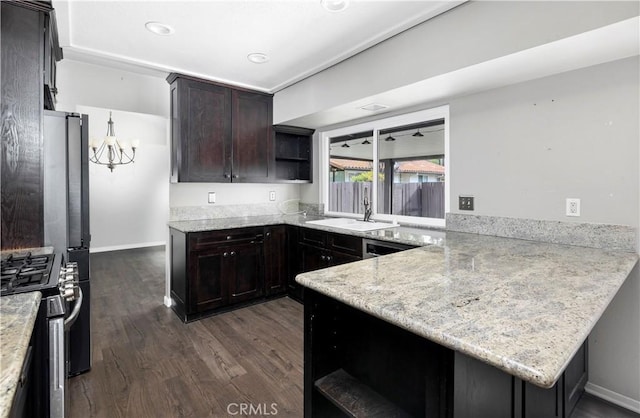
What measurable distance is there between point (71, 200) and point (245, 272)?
1672 millimetres

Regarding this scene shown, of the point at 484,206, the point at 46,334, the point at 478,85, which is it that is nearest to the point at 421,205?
the point at 484,206

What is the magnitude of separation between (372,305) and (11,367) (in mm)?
911

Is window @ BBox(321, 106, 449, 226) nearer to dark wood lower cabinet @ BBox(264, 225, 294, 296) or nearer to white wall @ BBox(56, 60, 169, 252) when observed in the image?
dark wood lower cabinet @ BBox(264, 225, 294, 296)

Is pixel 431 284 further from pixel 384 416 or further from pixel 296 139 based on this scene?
pixel 296 139

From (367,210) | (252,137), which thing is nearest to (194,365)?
(367,210)

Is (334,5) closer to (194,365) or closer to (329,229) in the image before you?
(329,229)

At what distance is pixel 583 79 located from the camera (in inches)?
79.5

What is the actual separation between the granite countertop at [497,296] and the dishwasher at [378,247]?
58 cm

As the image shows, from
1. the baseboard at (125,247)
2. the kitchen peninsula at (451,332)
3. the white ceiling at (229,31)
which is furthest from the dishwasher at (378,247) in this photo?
the baseboard at (125,247)

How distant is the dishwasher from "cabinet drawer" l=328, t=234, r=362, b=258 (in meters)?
0.07

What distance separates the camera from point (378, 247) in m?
2.65

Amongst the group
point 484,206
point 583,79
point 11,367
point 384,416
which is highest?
point 583,79

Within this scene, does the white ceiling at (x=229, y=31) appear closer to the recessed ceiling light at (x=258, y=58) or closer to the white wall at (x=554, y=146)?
the recessed ceiling light at (x=258, y=58)

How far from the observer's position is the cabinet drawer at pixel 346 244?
2828 millimetres
